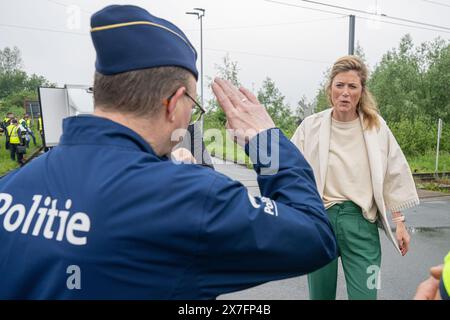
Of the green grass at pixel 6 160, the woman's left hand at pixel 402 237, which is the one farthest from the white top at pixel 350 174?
the green grass at pixel 6 160

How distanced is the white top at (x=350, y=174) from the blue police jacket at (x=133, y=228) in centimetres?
162

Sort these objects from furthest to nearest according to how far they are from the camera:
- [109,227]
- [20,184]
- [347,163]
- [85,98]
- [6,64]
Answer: [6,64], [85,98], [347,163], [20,184], [109,227]

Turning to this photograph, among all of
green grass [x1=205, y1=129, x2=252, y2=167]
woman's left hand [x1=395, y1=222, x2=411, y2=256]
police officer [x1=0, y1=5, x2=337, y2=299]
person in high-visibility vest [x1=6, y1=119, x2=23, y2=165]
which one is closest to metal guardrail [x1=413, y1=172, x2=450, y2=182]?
woman's left hand [x1=395, y1=222, x2=411, y2=256]

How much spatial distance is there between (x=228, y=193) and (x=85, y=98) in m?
10.9

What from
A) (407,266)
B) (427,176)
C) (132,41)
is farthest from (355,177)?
(427,176)

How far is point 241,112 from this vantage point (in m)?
1.20

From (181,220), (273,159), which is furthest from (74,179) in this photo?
Result: (273,159)

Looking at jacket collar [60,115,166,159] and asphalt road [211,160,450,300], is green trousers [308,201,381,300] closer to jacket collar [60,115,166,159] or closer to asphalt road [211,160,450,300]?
asphalt road [211,160,450,300]

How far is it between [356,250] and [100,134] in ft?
6.64

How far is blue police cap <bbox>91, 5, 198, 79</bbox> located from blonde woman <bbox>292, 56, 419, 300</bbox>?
175 centimetres

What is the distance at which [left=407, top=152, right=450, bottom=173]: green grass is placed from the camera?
1406cm
